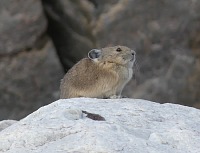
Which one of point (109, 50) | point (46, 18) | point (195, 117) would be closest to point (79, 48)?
point (46, 18)

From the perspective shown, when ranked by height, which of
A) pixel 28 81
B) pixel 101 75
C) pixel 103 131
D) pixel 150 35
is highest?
pixel 150 35

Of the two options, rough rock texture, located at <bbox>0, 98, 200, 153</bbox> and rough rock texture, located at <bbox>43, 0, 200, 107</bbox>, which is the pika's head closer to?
rough rock texture, located at <bbox>0, 98, 200, 153</bbox>

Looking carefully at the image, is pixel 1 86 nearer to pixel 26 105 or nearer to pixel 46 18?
pixel 26 105

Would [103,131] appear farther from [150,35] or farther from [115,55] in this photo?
[150,35]

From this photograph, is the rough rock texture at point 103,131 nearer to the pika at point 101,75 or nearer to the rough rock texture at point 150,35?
the pika at point 101,75

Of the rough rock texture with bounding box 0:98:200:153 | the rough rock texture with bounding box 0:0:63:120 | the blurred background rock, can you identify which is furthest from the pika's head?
the rough rock texture with bounding box 0:0:63:120

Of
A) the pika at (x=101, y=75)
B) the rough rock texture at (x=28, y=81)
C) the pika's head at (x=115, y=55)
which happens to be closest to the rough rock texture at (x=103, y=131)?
the pika at (x=101, y=75)

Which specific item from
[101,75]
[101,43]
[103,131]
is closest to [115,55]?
[101,75]
